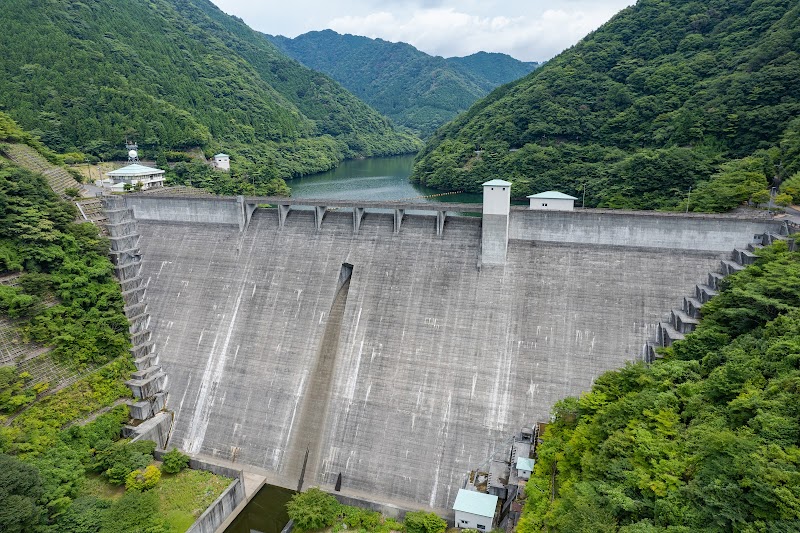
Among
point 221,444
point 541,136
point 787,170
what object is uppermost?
point 541,136

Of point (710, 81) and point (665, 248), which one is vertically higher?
point (710, 81)

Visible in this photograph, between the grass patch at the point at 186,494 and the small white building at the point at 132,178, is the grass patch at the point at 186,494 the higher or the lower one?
the lower one

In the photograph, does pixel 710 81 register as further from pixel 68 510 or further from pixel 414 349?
pixel 68 510

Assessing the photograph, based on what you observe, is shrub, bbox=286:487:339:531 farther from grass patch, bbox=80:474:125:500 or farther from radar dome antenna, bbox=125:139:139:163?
radar dome antenna, bbox=125:139:139:163

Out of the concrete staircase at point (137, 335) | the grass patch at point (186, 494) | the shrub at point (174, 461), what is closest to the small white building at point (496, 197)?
the grass patch at point (186, 494)

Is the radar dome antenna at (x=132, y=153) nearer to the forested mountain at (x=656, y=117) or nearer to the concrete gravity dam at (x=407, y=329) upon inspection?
the concrete gravity dam at (x=407, y=329)

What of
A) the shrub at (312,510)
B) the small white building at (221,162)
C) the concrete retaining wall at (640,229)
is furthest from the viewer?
the small white building at (221,162)

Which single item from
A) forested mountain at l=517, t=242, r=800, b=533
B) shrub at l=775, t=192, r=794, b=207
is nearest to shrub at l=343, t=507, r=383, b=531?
forested mountain at l=517, t=242, r=800, b=533

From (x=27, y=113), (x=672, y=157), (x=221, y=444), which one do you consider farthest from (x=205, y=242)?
(x=27, y=113)
